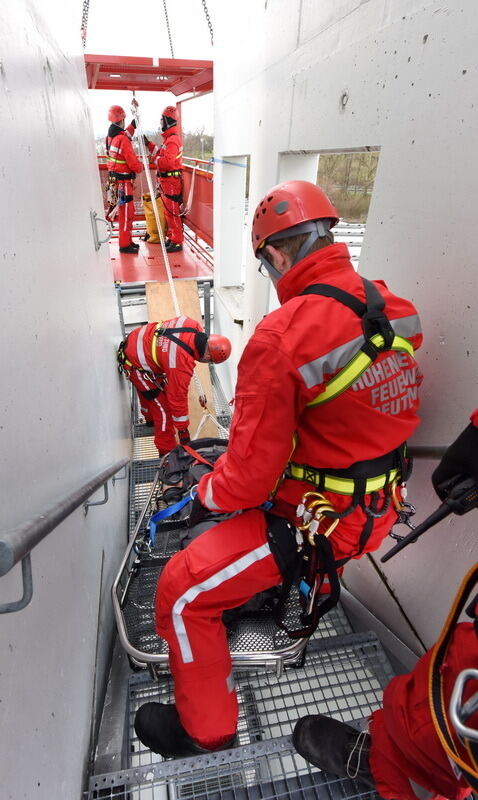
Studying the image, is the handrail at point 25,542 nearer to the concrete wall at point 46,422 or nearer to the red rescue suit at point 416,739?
the concrete wall at point 46,422

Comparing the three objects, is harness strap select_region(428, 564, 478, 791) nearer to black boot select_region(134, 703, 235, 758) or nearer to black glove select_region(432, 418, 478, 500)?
black glove select_region(432, 418, 478, 500)

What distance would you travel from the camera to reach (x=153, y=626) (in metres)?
2.33

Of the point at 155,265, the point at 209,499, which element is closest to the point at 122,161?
the point at 155,265

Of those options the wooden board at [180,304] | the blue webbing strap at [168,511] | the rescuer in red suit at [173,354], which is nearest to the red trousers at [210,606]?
the blue webbing strap at [168,511]

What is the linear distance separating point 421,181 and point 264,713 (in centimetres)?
232

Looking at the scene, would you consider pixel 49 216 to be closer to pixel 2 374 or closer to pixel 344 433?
pixel 2 374

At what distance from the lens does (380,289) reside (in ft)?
5.45

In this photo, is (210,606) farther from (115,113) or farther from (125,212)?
(115,113)

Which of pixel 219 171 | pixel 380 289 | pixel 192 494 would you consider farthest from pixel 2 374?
pixel 219 171

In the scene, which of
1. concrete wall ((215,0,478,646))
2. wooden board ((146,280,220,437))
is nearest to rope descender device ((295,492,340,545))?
concrete wall ((215,0,478,646))

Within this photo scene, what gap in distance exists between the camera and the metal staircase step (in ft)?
5.12

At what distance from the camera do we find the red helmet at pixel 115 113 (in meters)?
7.31

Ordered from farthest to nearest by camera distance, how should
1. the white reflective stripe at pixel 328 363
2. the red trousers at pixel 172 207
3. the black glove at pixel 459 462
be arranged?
the red trousers at pixel 172 207, the white reflective stripe at pixel 328 363, the black glove at pixel 459 462

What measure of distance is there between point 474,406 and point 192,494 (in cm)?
154
